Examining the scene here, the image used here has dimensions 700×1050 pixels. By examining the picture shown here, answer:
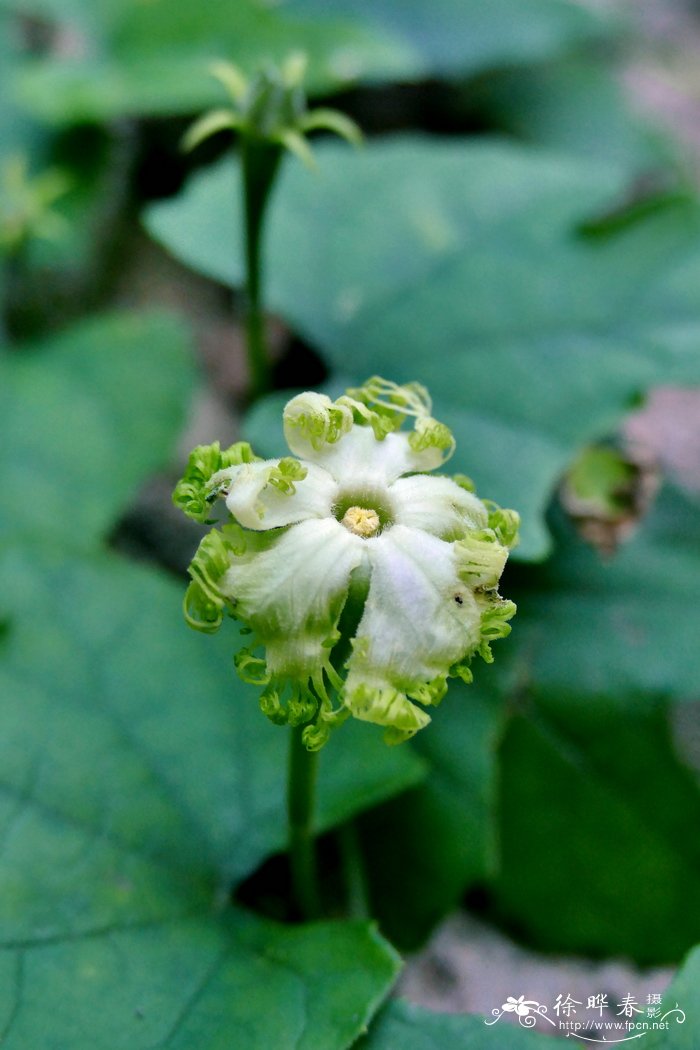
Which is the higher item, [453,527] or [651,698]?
[453,527]

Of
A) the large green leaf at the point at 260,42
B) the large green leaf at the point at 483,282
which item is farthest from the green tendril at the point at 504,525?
the large green leaf at the point at 260,42

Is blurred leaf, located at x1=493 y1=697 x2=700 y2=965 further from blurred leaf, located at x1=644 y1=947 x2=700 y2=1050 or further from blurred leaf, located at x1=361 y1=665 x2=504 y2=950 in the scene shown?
blurred leaf, located at x1=644 y1=947 x2=700 y2=1050

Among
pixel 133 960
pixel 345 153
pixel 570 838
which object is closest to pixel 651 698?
pixel 570 838

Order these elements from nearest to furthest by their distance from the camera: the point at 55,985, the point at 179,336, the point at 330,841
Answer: the point at 55,985 → the point at 330,841 → the point at 179,336

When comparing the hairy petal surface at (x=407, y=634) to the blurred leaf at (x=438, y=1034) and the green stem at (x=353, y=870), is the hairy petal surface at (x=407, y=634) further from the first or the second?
the green stem at (x=353, y=870)

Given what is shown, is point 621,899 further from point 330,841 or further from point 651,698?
point 330,841

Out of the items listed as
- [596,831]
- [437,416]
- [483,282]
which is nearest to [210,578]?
[437,416]

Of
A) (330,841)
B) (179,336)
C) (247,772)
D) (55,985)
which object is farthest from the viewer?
(179,336)

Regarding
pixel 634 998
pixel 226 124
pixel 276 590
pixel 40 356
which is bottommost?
pixel 634 998
